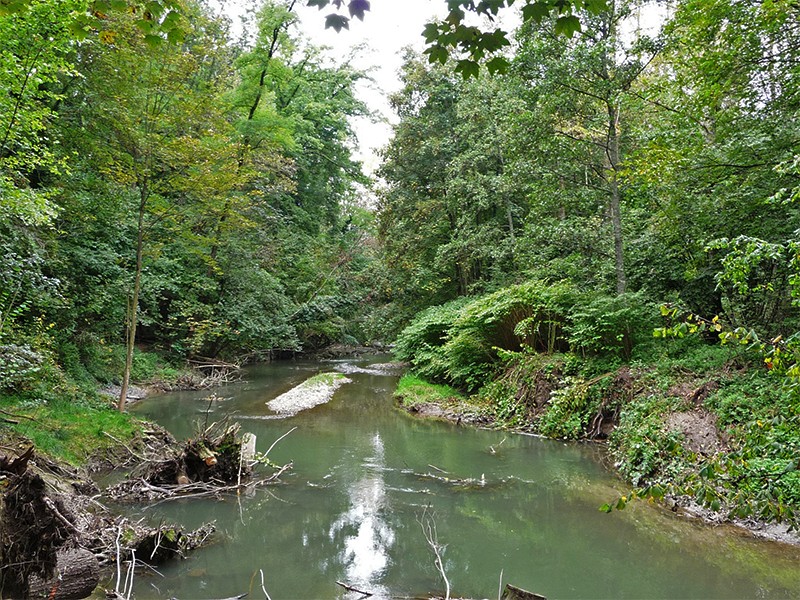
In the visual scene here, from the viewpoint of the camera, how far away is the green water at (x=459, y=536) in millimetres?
4680

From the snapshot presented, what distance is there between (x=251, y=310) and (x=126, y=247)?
6.55m

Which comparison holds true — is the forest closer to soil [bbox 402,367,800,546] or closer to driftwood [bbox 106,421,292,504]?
soil [bbox 402,367,800,546]

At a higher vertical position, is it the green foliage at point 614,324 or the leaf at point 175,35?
the leaf at point 175,35

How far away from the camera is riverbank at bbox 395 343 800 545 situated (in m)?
5.55

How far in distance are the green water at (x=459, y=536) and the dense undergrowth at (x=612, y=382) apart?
63 centimetres

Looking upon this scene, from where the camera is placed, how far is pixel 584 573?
16.3ft

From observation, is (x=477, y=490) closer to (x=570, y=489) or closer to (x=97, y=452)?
(x=570, y=489)

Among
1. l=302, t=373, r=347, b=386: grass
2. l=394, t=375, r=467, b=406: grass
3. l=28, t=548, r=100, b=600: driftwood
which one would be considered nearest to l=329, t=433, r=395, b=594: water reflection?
l=28, t=548, r=100, b=600: driftwood

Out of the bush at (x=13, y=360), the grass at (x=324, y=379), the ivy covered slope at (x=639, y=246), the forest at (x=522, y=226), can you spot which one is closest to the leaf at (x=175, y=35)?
the forest at (x=522, y=226)

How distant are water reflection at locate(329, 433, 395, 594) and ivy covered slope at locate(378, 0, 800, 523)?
282 cm

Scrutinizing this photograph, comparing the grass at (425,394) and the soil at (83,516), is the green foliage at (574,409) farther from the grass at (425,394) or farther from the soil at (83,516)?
the soil at (83,516)

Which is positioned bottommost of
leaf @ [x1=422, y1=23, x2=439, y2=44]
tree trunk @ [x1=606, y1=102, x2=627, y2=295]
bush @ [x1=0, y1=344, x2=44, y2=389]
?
bush @ [x1=0, y1=344, x2=44, y2=389]

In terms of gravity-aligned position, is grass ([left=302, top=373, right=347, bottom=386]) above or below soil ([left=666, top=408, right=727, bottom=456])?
below

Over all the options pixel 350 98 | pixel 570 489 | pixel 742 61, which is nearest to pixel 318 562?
pixel 570 489
